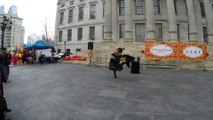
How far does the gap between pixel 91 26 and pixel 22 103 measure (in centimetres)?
2721

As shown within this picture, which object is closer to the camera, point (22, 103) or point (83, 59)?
point (22, 103)

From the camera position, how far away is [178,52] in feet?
41.6

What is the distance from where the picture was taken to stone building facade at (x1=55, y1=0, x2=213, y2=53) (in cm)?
1770

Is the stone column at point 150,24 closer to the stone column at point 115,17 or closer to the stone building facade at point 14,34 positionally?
the stone column at point 115,17

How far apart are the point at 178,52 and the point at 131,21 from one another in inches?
312

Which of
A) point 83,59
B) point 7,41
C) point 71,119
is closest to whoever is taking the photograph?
point 71,119

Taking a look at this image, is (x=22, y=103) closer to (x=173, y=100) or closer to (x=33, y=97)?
(x=33, y=97)

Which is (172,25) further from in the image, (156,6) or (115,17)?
(115,17)

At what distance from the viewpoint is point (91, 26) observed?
2931cm

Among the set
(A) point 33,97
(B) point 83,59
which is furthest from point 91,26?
(A) point 33,97

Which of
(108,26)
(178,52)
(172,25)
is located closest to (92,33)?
(108,26)

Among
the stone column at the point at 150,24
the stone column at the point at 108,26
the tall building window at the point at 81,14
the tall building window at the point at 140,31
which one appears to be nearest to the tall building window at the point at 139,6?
the tall building window at the point at 140,31

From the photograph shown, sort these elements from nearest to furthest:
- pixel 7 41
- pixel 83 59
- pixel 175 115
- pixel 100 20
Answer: pixel 175 115
pixel 83 59
pixel 100 20
pixel 7 41

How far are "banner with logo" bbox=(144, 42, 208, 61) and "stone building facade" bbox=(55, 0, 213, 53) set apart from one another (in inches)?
166
